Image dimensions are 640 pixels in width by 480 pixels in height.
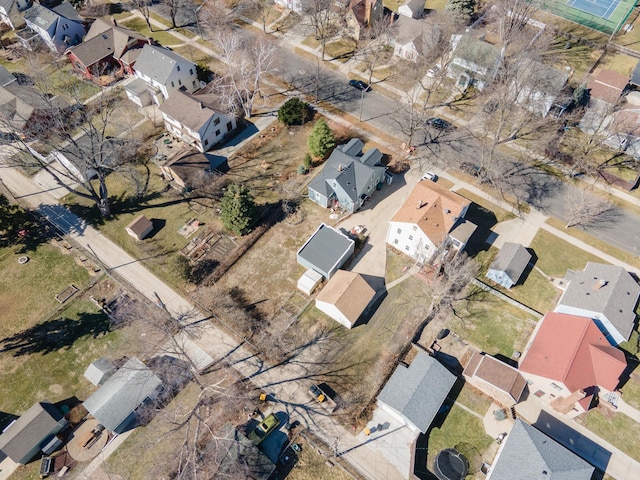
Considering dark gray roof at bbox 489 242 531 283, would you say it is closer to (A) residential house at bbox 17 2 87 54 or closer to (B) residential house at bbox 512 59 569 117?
(B) residential house at bbox 512 59 569 117

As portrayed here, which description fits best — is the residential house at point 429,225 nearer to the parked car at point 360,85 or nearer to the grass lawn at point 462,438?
the grass lawn at point 462,438

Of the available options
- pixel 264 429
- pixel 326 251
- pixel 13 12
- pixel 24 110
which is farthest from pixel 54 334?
pixel 13 12

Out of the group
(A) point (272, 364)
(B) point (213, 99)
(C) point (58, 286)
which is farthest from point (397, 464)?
(B) point (213, 99)

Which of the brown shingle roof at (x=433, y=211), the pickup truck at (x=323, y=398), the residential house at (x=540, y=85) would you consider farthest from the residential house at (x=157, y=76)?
the pickup truck at (x=323, y=398)

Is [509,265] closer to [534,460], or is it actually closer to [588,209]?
[588,209]

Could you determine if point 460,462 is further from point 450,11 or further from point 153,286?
point 450,11

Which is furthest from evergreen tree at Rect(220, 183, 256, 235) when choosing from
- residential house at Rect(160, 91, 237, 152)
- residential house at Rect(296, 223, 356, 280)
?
residential house at Rect(160, 91, 237, 152)
